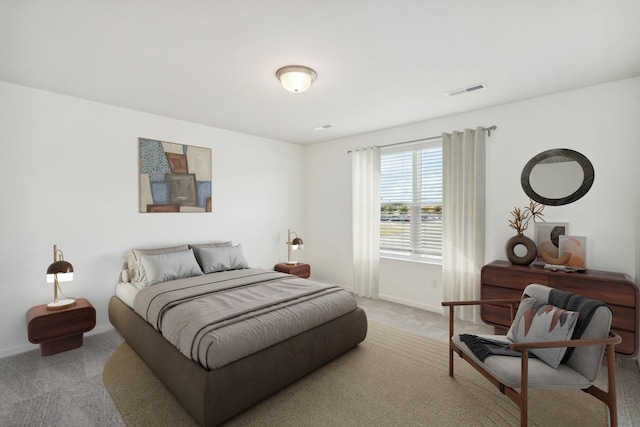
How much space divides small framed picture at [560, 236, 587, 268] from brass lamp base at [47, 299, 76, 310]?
16.4ft

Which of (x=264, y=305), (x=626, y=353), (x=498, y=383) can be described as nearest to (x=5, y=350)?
(x=264, y=305)

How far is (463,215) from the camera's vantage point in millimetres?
3832

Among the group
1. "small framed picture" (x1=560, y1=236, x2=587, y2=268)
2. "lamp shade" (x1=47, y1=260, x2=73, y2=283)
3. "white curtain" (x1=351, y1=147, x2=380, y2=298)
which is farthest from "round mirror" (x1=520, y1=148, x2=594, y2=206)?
"lamp shade" (x1=47, y1=260, x2=73, y2=283)

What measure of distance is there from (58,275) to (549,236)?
4978 mm

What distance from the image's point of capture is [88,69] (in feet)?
8.77

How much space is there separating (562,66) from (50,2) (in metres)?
3.79

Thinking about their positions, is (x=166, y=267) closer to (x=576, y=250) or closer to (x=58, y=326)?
(x=58, y=326)

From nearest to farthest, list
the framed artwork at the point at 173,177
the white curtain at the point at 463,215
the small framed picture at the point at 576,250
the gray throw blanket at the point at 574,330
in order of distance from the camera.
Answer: the gray throw blanket at the point at 574,330, the small framed picture at the point at 576,250, the white curtain at the point at 463,215, the framed artwork at the point at 173,177

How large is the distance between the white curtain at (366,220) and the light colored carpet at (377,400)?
79.8 inches

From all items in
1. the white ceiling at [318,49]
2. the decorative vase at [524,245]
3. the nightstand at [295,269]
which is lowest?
the nightstand at [295,269]

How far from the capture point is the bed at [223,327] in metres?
2.02

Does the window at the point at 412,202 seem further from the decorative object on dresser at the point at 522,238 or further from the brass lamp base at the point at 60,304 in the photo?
the brass lamp base at the point at 60,304

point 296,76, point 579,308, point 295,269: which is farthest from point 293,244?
point 579,308

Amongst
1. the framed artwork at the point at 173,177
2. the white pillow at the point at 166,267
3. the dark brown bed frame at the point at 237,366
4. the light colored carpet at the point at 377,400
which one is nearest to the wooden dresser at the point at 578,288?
the light colored carpet at the point at 377,400
